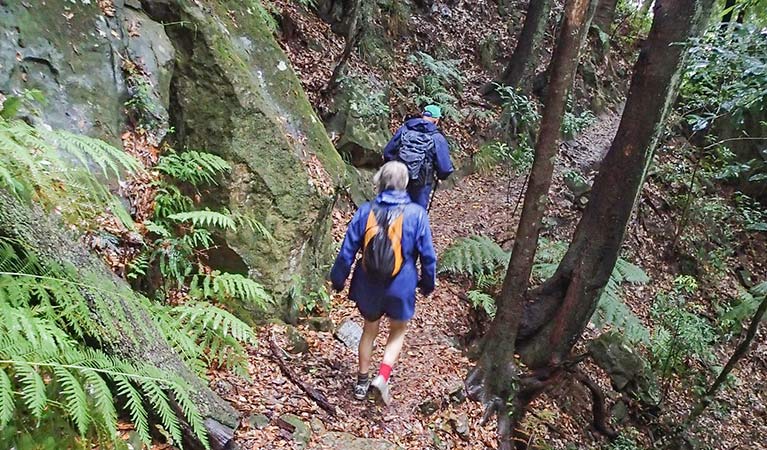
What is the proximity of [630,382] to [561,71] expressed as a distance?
4.97 m

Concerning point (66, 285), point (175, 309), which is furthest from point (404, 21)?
point (66, 285)

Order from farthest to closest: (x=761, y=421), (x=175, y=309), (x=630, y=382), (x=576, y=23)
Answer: (x=761, y=421)
(x=630, y=382)
(x=576, y=23)
(x=175, y=309)

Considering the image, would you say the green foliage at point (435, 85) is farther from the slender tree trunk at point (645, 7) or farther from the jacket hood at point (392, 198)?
the slender tree trunk at point (645, 7)

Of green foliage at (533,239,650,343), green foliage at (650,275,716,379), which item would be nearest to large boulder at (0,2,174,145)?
green foliage at (533,239,650,343)

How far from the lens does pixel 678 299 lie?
933 cm

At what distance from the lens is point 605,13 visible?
17906mm

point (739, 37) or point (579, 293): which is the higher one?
point (739, 37)

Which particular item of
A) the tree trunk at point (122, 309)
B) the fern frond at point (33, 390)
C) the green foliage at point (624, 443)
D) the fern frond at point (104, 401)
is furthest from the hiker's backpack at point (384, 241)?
the green foliage at point (624, 443)

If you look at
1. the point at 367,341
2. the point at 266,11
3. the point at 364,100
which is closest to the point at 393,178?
the point at 367,341

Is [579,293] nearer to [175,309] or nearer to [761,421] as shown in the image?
[175,309]

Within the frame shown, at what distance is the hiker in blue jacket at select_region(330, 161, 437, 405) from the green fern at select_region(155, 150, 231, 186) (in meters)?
1.39

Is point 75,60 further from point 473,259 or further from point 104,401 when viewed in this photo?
point 473,259

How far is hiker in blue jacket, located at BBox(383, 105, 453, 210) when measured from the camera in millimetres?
5836

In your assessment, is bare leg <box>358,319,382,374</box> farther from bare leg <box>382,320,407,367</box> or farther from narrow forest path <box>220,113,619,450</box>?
narrow forest path <box>220,113,619,450</box>
